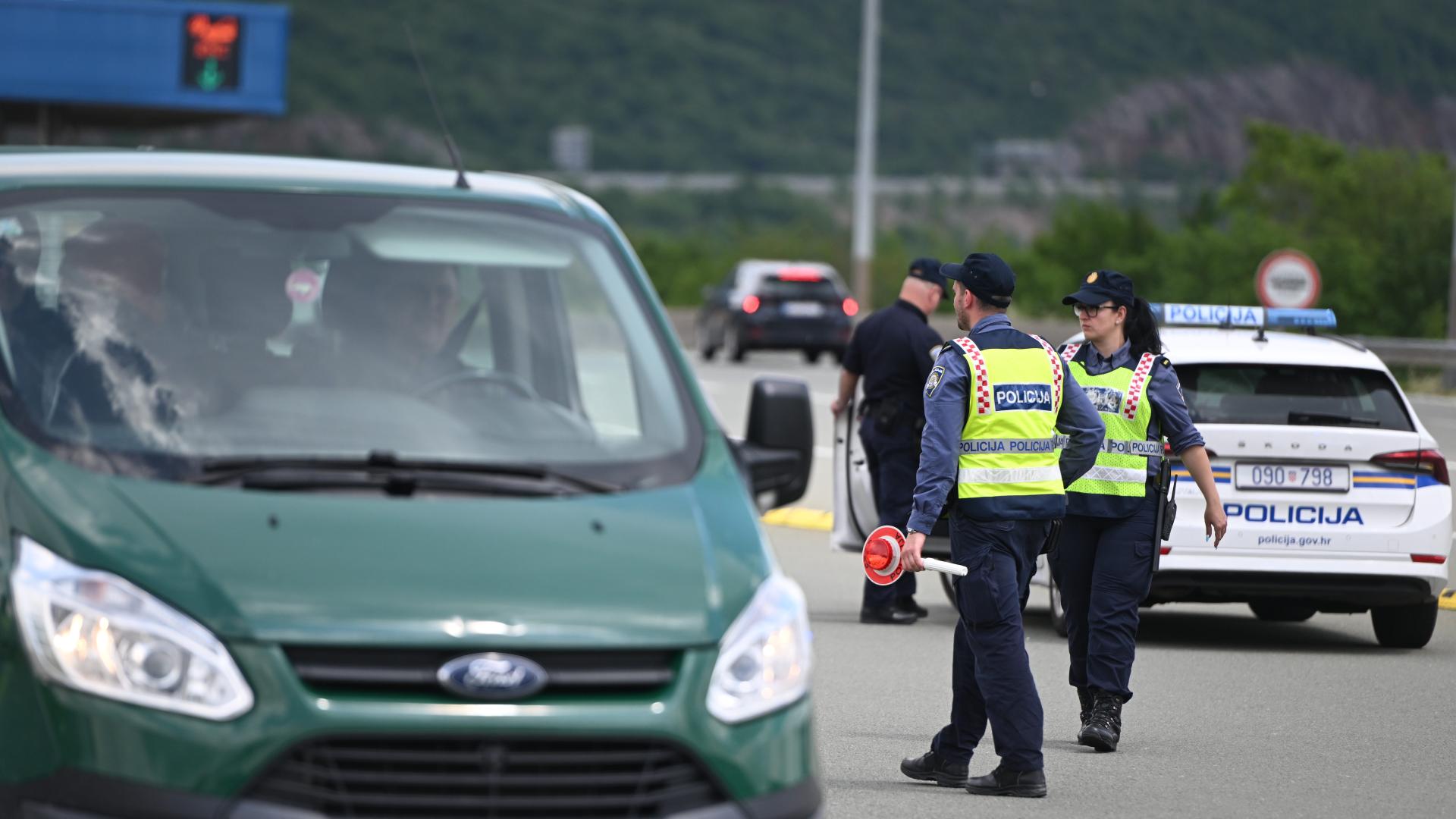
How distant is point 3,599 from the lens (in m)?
4.33

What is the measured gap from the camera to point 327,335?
520cm

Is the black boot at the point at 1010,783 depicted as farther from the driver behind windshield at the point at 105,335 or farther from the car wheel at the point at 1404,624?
the car wheel at the point at 1404,624

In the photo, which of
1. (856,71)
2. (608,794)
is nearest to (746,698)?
(608,794)

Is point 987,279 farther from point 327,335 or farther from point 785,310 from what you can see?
point 785,310

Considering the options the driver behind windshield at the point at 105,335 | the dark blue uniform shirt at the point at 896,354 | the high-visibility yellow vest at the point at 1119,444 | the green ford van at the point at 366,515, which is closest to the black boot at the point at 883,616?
the dark blue uniform shirt at the point at 896,354

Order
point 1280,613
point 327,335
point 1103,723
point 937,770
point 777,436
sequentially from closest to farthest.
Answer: point 327,335 < point 777,436 < point 937,770 < point 1103,723 < point 1280,613

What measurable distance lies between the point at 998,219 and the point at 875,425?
112m

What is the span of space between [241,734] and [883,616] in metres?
8.35

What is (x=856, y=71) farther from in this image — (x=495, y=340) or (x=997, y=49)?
(x=495, y=340)

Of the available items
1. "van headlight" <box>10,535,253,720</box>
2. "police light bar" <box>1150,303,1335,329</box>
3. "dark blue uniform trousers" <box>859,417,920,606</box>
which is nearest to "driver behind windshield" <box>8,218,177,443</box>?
"van headlight" <box>10,535,253,720</box>

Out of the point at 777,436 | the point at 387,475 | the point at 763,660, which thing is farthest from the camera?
the point at 777,436

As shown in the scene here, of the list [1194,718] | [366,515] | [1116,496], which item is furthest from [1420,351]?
[366,515]

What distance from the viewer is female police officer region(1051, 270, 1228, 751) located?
880 cm

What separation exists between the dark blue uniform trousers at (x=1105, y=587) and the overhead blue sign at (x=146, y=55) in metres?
34.5
